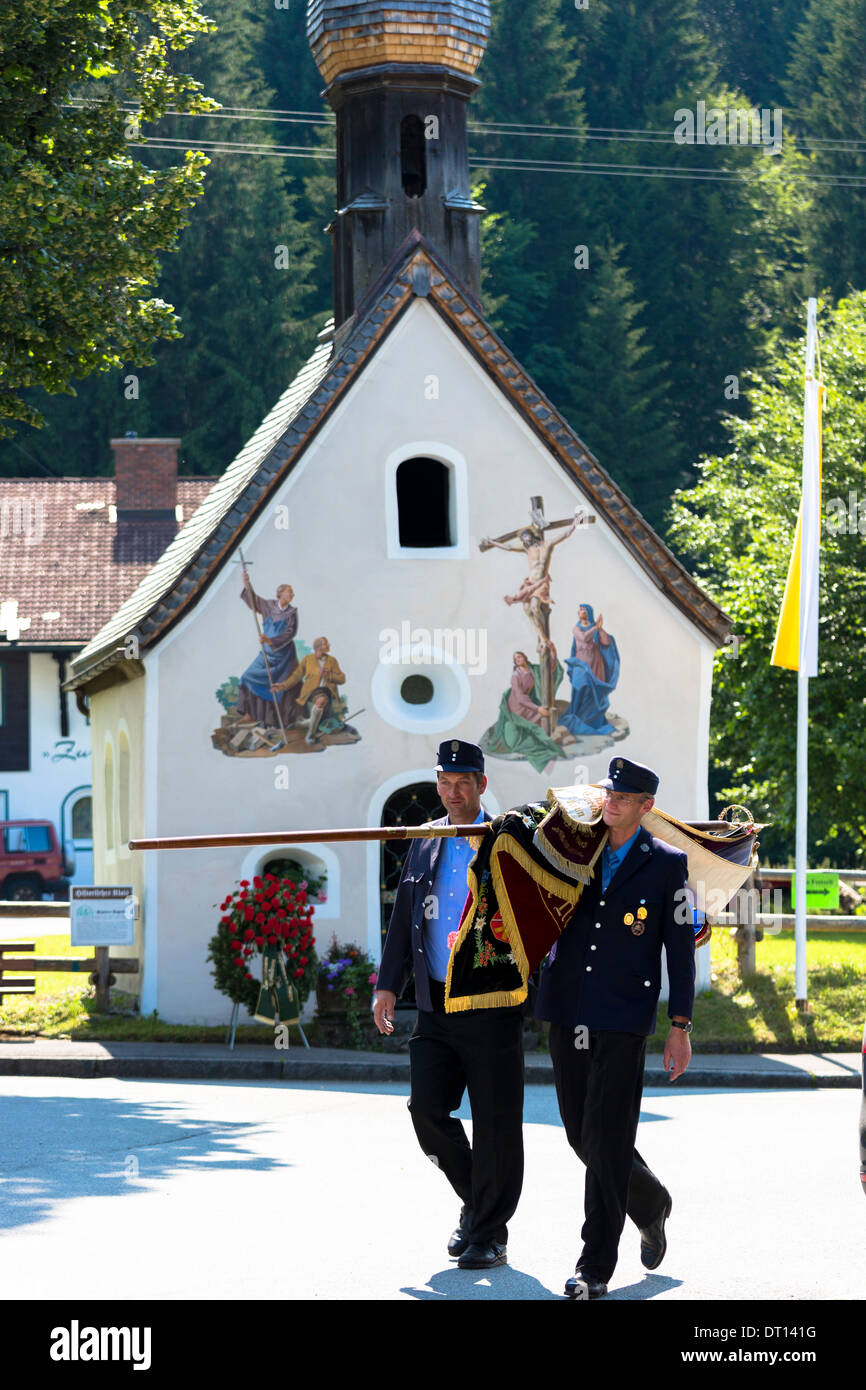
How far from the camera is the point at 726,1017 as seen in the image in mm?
20250

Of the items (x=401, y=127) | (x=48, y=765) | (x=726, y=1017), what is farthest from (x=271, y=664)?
(x=48, y=765)

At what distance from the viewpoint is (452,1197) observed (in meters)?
10.0

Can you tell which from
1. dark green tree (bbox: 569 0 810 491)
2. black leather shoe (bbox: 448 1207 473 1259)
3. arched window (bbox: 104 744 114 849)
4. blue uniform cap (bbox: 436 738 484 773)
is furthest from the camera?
dark green tree (bbox: 569 0 810 491)

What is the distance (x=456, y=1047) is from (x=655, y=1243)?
3.67 ft

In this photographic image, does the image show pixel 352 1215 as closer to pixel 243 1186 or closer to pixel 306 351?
pixel 243 1186

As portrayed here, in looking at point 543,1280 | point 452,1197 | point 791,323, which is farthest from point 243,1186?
point 791,323

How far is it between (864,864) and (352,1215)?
45.2 m

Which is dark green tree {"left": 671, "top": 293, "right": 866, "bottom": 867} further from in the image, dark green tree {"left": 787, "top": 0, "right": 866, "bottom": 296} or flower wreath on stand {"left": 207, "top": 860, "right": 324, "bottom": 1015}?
dark green tree {"left": 787, "top": 0, "right": 866, "bottom": 296}

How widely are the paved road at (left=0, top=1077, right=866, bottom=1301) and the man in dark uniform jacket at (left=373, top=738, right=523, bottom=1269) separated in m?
0.28

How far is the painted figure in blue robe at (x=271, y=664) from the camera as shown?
20766mm

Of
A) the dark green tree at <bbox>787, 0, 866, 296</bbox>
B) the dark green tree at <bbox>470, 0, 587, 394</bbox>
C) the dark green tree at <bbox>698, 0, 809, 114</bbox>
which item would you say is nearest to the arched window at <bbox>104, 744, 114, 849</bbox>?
the dark green tree at <bbox>787, 0, 866, 296</bbox>

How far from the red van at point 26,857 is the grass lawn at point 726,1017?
19905 millimetres

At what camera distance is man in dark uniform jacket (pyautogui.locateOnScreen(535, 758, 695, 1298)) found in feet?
25.0

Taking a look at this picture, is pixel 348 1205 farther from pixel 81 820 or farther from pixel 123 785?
pixel 81 820
